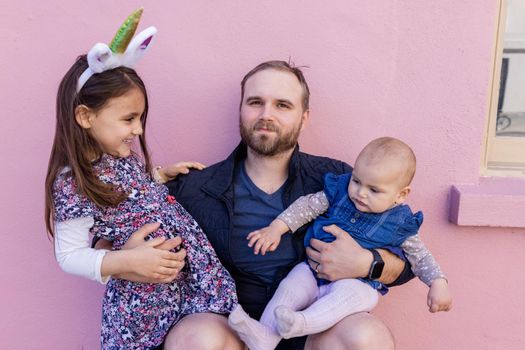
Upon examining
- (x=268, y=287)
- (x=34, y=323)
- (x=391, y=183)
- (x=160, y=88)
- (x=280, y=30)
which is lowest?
(x=34, y=323)

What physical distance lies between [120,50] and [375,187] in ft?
3.38

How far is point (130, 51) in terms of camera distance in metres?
1.85

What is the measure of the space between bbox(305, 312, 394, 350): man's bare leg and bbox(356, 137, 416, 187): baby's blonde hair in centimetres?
51

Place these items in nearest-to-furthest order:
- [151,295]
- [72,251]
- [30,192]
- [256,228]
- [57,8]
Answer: [72,251] → [151,295] → [256,228] → [57,8] → [30,192]

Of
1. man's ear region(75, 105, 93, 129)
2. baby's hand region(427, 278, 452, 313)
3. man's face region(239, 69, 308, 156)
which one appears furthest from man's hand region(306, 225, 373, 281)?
man's ear region(75, 105, 93, 129)

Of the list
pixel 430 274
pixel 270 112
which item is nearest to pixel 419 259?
pixel 430 274

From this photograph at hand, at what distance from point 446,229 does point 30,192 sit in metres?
1.98

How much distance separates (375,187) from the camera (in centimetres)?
190

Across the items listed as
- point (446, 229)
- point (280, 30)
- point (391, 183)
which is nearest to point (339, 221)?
point (391, 183)

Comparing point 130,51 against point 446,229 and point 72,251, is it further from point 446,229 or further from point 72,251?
point 446,229

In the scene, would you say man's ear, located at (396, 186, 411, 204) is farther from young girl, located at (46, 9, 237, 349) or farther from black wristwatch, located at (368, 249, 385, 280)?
young girl, located at (46, 9, 237, 349)

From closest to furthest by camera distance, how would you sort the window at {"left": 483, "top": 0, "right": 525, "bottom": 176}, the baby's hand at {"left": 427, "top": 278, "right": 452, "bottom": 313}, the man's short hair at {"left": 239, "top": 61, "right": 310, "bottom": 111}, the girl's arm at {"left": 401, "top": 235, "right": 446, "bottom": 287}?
the baby's hand at {"left": 427, "top": 278, "right": 452, "bottom": 313} → the girl's arm at {"left": 401, "top": 235, "right": 446, "bottom": 287} → the man's short hair at {"left": 239, "top": 61, "right": 310, "bottom": 111} → the window at {"left": 483, "top": 0, "right": 525, "bottom": 176}

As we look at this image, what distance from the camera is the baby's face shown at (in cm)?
188

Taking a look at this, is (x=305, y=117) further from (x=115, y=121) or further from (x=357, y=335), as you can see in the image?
(x=357, y=335)
